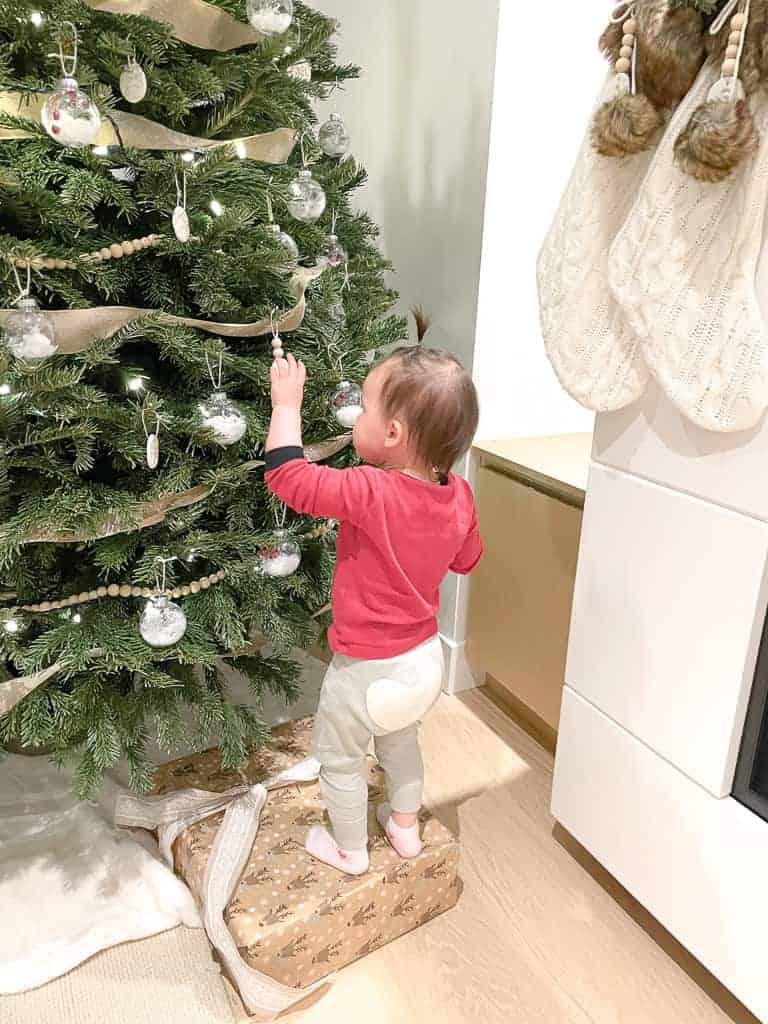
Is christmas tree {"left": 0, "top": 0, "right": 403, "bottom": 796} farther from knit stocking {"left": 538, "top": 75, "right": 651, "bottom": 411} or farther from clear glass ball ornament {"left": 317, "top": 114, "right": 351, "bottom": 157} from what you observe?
knit stocking {"left": 538, "top": 75, "right": 651, "bottom": 411}

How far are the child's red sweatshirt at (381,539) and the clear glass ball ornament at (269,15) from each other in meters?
0.57

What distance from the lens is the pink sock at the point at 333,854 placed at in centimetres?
124

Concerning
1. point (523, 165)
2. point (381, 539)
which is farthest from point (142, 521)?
point (523, 165)

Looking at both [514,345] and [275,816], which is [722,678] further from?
[514,345]

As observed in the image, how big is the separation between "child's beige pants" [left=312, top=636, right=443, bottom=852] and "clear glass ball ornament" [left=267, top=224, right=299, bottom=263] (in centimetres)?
60

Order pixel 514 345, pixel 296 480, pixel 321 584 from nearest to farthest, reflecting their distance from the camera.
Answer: pixel 296 480, pixel 321 584, pixel 514 345

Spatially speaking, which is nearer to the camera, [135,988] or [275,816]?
[135,988]

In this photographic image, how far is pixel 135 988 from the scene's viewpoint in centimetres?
118

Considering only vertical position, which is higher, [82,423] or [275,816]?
[82,423]

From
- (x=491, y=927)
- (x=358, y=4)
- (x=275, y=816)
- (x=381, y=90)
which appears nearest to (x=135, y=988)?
(x=275, y=816)

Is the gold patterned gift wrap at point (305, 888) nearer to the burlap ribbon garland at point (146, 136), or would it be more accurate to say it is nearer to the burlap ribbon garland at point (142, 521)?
the burlap ribbon garland at point (142, 521)

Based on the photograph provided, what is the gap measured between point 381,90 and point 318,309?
3.32 feet

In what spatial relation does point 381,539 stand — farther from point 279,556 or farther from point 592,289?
point 592,289

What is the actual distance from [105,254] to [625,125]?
70 cm
